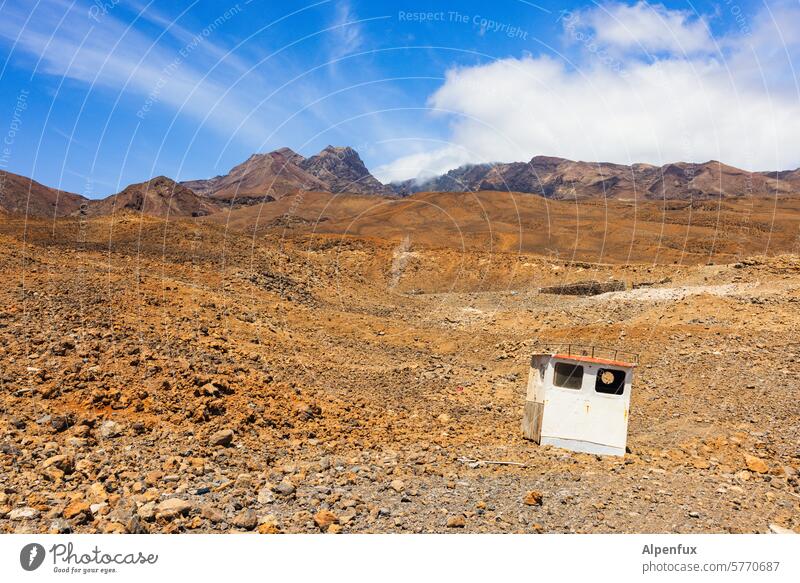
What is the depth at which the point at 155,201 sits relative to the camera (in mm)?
99875

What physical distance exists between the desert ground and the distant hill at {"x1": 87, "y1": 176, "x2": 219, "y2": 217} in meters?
67.3

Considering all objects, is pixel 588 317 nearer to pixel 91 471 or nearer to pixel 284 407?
pixel 284 407

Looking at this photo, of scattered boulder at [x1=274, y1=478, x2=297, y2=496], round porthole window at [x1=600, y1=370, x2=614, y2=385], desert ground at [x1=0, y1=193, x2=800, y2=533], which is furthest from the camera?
round porthole window at [x1=600, y1=370, x2=614, y2=385]

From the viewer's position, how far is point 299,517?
788cm

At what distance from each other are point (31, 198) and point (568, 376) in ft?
375

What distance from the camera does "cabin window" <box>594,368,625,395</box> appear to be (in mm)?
12062

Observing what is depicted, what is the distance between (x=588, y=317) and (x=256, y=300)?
47.4 feet

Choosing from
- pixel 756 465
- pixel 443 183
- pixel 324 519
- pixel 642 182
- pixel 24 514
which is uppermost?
pixel 642 182

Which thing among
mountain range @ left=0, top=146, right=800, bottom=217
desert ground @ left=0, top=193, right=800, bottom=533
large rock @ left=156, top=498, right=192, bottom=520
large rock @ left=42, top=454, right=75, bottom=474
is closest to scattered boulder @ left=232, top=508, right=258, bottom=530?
desert ground @ left=0, top=193, right=800, bottom=533

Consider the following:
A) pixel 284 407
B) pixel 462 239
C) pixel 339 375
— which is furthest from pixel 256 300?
pixel 462 239

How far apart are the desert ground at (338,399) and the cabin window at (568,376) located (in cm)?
151

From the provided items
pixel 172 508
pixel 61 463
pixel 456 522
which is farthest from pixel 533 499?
pixel 61 463

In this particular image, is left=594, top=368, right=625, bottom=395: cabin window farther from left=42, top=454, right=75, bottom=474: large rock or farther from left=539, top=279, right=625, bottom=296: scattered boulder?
left=539, top=279, right=625, bottom=296: scattered boulder

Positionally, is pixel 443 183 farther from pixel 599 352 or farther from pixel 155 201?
pixel 599 352
